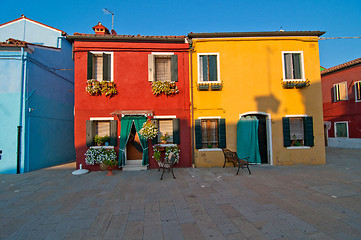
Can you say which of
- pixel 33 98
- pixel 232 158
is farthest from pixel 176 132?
pixel 33 98

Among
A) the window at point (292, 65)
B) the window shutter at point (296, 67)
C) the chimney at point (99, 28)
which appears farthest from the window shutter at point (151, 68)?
the window shutter at point (296, 67)

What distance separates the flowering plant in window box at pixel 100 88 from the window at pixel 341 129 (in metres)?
19.8

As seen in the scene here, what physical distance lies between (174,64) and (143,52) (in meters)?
1.73

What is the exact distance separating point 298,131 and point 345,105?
10.9 meters

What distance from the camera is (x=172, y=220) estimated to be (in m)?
3.44

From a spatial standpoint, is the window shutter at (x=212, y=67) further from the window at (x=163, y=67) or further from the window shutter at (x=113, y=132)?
the window shutter at (x=113, y=132)

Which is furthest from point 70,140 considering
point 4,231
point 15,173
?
point 4,231

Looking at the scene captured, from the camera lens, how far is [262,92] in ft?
27.7

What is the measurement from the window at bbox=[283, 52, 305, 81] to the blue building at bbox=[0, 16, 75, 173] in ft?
44.1

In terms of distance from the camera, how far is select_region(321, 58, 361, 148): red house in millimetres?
13742

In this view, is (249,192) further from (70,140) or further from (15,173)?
(70,140)

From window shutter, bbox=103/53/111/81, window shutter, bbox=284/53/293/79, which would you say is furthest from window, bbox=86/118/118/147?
window shutter, bbox=284/53/293/79

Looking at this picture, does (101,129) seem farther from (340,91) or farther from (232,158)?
(340,91)

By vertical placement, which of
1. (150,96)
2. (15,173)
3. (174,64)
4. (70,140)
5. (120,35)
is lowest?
(15,173)
